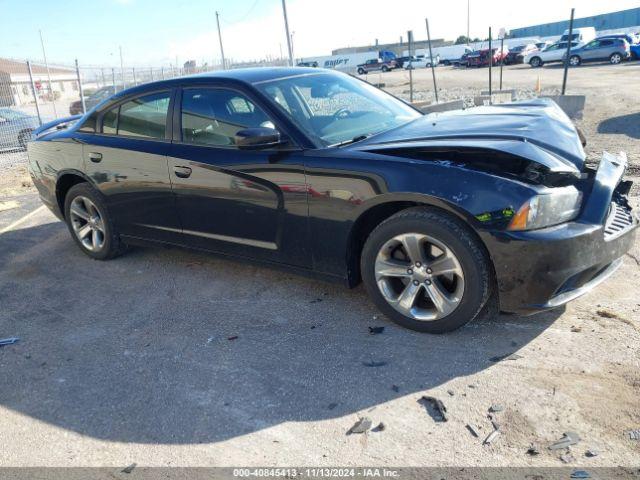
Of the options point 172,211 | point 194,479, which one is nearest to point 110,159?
point 172,211

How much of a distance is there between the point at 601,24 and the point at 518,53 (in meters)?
30.1

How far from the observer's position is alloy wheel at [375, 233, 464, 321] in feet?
11.2

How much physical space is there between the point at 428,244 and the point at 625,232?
119 cm

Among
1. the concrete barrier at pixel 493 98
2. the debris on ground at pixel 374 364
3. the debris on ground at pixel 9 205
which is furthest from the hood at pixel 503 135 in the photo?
the concrete barrier at pixel 493 98

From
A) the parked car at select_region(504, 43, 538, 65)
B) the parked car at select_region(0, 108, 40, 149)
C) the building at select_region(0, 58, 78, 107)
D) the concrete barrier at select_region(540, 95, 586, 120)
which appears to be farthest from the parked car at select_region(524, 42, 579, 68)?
the parked car at select_region(0, 108, 40, 149)

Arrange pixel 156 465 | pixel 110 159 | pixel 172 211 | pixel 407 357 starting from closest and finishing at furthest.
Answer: pixel 156 465 < pixel 407 357 < pixel 172 211 < pixel 110 159

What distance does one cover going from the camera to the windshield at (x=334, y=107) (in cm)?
403

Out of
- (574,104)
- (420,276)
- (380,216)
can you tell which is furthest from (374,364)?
(574,104)

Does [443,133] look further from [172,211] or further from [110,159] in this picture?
[110,159]

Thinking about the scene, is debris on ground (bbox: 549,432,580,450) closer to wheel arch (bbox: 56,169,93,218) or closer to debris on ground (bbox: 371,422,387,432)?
debris on ground (bbox: 371,422,387,432)

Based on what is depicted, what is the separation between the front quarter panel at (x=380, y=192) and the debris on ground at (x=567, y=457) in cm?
121

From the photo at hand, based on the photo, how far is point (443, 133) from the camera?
3.80 m

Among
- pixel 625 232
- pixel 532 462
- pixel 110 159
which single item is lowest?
pixel 532 462

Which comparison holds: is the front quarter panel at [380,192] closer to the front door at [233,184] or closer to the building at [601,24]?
the front door at [233,184]
